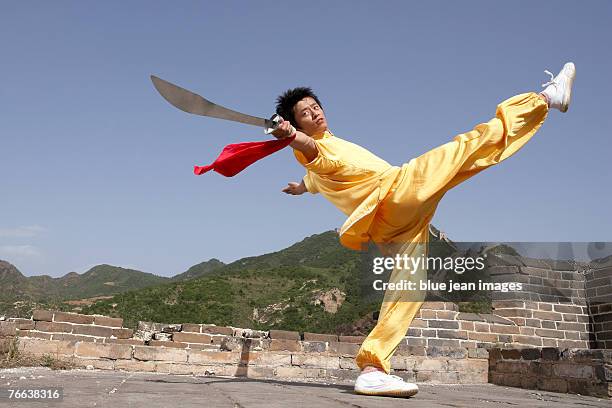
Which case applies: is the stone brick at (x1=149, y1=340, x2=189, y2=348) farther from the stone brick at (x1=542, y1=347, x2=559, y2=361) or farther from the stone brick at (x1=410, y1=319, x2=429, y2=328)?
the stone brick at (x1=542, y1=347, x2=559, y2=361)

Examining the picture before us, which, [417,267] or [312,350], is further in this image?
[312,350]

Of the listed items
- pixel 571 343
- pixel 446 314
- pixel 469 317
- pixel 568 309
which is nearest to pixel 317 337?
pixel 446 314

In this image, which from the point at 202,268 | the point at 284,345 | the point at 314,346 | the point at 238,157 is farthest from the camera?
the point at 202,268

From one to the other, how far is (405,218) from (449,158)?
0.47 m

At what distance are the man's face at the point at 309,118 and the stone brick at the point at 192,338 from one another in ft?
12.3

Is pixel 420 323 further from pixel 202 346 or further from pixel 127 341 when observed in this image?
pixel 127 341

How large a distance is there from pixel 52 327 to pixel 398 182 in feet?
14.8

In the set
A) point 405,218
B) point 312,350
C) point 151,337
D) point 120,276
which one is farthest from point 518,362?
point 120,276

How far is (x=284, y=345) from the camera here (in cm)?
597

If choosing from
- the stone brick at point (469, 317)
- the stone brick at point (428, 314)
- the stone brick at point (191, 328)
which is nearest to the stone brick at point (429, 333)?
the stone brick at point (428, 314)

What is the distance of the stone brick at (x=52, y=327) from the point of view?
5.60m

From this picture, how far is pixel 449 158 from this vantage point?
3.14 m

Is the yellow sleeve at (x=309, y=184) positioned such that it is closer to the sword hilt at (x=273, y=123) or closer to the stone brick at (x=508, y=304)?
the sword hilt at (x=273, y=123)

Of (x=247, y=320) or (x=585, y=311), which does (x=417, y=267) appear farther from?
(x=247, y=320)
